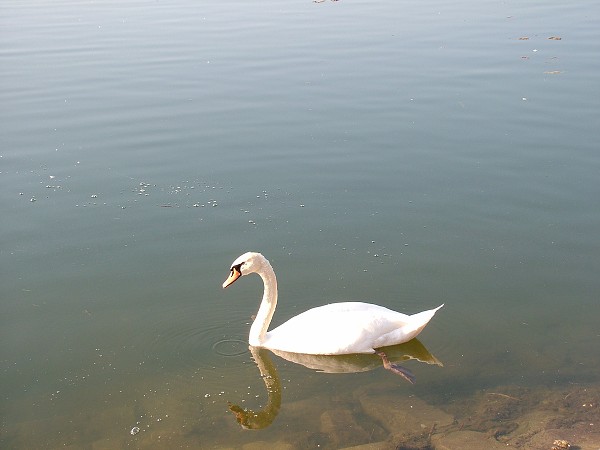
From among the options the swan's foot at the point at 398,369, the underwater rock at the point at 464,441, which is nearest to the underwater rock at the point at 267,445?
the underwater rock at the point at 464,441

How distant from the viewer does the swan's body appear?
7.64 m

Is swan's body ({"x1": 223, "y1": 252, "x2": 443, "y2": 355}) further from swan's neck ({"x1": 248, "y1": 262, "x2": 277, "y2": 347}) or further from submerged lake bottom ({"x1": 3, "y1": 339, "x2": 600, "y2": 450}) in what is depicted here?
submerged lake bottom ({"x1": 3, "y1": 339, "x2": 600, "y2": 450})

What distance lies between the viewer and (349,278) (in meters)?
8.81

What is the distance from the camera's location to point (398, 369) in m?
7.30

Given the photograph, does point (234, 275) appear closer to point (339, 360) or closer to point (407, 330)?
point (339, 360)

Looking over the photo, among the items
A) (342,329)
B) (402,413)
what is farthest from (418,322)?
(402,413)

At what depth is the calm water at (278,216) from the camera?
7.28 meters

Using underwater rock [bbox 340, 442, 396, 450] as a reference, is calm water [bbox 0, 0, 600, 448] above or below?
above

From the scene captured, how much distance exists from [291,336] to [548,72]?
9794mm

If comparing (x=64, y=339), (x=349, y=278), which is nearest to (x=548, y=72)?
(x=349, y=278)

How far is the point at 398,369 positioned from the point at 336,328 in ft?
2.35

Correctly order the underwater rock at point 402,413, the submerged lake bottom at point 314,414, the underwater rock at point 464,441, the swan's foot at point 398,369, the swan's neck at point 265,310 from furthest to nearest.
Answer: the swan's neck at point 265,310 → the swan's foot at point 398,369 → the underwater rock at point 402,413 → the submerged lake bottom at point 314,414 → the underwater rock at point 464,441

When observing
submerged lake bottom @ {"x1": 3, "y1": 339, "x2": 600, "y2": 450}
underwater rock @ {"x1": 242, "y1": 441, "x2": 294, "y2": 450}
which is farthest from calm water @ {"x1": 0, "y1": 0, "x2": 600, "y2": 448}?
underwater rock @ {"x1": 242, "y1": 441, "x2": 294, "y2": 450}

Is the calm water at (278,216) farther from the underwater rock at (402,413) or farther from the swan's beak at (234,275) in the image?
the swan's beak at (234,275)
